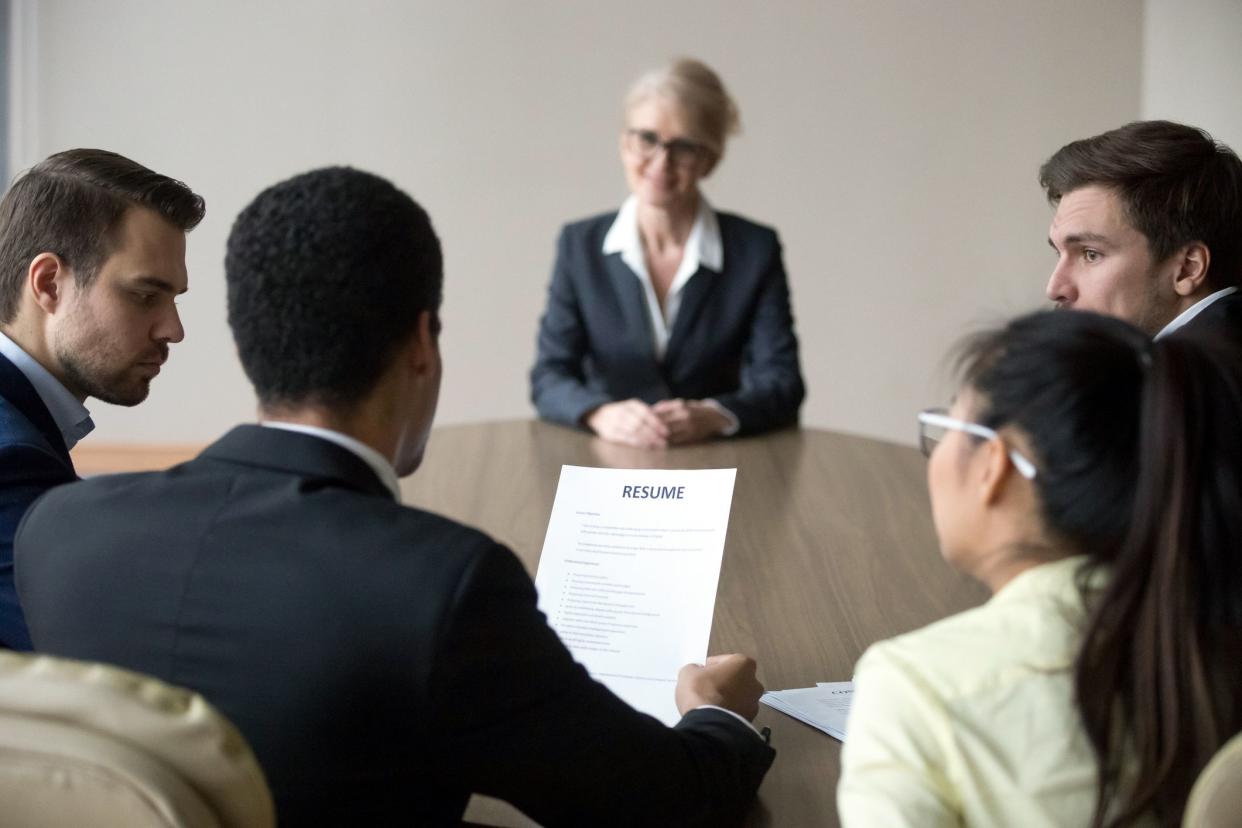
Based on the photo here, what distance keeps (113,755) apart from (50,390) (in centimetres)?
115

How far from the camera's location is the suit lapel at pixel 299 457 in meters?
1.17

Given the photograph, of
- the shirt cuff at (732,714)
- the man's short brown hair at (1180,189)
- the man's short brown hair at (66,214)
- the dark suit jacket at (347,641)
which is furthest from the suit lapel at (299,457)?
the man's short brown hair at (1180,189)

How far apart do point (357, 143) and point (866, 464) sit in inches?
110

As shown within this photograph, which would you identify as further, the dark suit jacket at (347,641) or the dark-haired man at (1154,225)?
the dark-haired man at (1154,225)

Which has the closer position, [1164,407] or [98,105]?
[1164,407]

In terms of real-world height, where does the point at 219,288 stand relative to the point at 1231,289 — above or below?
below

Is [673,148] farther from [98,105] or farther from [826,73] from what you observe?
[98,105]

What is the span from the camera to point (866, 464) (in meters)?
2.82

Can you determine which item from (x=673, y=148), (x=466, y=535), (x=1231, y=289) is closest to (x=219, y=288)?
(x=673, y=148)

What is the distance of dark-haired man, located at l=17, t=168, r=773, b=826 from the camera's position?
41.6 inches

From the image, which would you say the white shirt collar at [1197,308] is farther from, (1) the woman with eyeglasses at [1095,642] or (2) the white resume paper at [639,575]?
(1) the woman with eyeglasses at [1095,642]

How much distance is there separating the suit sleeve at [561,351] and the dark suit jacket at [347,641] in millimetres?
1959

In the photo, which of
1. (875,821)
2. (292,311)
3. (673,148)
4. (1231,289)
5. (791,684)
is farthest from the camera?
(673,148)

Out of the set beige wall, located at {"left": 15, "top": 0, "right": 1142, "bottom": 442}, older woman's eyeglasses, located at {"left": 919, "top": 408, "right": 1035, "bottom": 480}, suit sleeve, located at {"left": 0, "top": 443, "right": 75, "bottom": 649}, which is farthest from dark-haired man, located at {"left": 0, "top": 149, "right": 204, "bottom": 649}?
beige wall, located at {"left": 15, "top": 0, "right": 1142, "bottom": 442}
